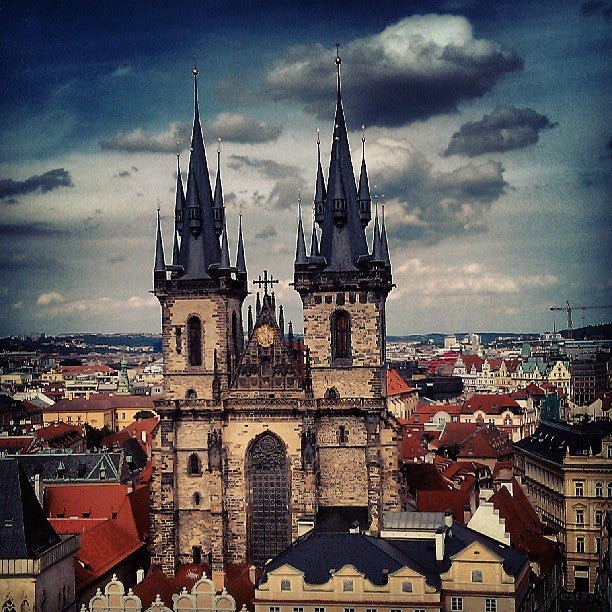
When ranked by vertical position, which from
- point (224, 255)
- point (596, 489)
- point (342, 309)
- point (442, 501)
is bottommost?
point (442, 501)

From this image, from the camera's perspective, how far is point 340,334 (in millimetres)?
52844

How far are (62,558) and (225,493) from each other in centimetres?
1132

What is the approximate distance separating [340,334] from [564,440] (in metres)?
19.8

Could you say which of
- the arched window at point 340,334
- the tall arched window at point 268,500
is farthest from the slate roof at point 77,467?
the arched window at point 340,334

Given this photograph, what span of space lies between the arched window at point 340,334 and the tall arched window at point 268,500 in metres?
4.94

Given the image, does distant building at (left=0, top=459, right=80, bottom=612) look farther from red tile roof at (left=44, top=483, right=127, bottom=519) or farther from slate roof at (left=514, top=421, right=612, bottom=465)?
slate roof at (left=514, top=421, right=612, bottom=465)

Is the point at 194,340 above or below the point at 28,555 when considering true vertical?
above

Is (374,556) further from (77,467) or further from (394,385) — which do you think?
(394,385)

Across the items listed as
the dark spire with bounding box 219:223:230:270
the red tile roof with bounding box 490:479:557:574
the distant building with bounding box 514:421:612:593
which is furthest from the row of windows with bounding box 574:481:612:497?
the dark spire with bounding box 219:223:230:270

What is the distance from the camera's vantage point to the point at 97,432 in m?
115

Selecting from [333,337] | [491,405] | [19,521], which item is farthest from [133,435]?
[19,521]

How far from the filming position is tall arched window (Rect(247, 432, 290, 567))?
52.1 metres

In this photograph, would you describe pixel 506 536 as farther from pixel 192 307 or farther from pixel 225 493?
pixel 192 307

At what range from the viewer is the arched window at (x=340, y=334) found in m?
52.7
